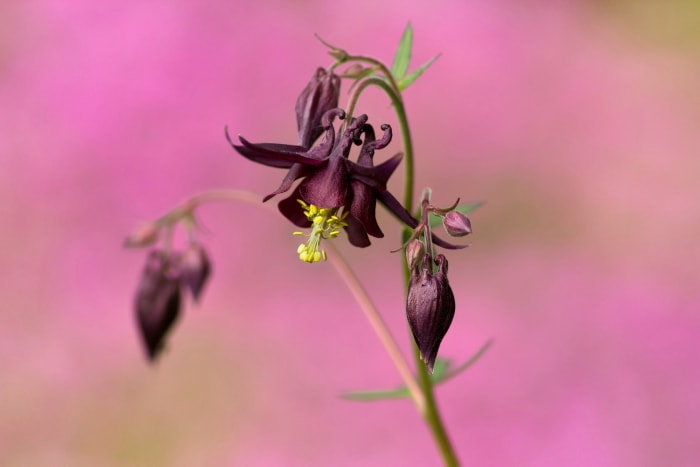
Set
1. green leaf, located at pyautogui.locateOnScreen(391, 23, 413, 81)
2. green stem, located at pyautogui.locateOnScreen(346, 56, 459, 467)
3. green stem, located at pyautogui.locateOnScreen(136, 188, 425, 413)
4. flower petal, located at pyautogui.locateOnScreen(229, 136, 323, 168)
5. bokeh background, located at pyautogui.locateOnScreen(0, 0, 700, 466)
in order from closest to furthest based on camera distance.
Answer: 1. flower petal, located at pyautogui.locateOnScreen(229, 136, 323, 168)
2. green stem, located at pyautogui.locateOnScreen(346, 56, 459, 467)
3. green leaf, located at pyautogui.locateOnScreen(391, 23, 413, 81)
4. green stem, located at pyautogui.locateOnScreen(136, 188, 425, 413)
5. bokeh background, located at pyautogui.locateOnScreen(0, 0, 700, 466)

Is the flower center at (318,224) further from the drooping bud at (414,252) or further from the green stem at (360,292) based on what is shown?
the green stem at (360,292)

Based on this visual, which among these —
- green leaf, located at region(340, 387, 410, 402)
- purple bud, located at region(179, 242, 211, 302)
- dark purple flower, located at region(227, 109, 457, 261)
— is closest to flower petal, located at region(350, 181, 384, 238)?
dark purple flower, located at region(227, 109, 457, 261)

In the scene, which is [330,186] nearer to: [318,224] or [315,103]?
[318,224]

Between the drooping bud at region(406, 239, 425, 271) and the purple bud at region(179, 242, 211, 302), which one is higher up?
the purple bud at region(179, 242, 211, 302)

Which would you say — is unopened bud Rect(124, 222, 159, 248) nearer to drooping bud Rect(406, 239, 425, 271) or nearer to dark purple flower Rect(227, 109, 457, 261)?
dark purple flower Rect(227, 109, 457, 261)

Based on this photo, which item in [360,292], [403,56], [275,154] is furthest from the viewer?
[360,292]

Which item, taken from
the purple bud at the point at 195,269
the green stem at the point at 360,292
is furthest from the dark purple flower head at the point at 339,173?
the purple bud at the point at 195,269

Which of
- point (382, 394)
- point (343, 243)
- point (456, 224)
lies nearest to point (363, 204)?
point (456, 224)
